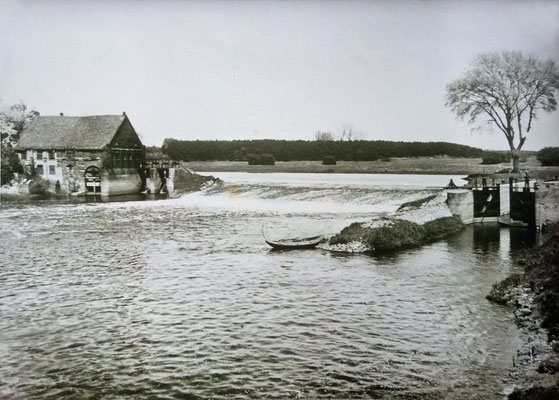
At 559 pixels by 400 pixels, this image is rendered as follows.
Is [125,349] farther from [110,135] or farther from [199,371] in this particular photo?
[110,135]

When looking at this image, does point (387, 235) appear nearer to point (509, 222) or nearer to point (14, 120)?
point (509, 222)

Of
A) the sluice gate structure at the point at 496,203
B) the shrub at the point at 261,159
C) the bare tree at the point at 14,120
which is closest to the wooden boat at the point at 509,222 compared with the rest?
the sluice gate structure at the point at 496,203

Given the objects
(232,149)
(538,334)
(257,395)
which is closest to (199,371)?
(257,395)

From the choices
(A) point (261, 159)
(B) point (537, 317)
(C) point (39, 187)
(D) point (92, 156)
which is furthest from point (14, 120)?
(A) point (261, 159)

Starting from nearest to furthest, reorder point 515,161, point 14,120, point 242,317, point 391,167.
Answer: point 242,317
point 515,161
point 14,120
point 391,167

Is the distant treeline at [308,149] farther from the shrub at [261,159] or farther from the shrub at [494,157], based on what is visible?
the shrub at [261,159]

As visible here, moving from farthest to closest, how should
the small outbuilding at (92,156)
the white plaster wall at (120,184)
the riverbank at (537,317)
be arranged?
the white plaster wall at (120,184)
the small outbuilding at (92,156)
the riverbank at (537,317)
